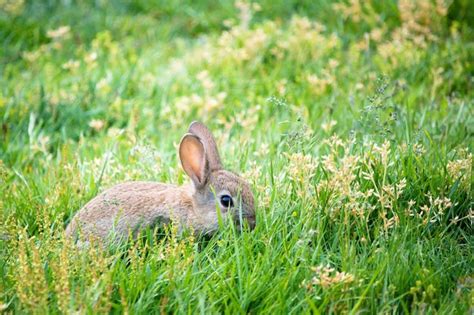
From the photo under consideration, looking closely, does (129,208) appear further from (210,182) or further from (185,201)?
(210,182)

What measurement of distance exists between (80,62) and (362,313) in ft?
16.4

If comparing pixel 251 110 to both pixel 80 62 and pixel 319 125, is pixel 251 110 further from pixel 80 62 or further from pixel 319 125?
pixel 80 62

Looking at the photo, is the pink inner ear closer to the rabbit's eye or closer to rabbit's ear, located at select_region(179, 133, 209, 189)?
rabbit's ear, located at select_region(179, 133, 209, 189)

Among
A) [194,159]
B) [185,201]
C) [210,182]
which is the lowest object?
[185,201]

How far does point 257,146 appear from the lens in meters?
5.82

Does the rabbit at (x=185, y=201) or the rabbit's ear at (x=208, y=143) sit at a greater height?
the rabbit's ear at (x=208, y=143)

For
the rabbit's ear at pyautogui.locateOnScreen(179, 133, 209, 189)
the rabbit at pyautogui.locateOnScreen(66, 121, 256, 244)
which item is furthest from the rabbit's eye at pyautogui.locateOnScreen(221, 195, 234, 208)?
the rabbit's ear at pyautogui.locateOnScreen(179, 133, 209, 189)

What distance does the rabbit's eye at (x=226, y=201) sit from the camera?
4.80 m

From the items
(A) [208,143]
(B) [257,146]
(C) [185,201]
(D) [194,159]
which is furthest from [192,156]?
(B) [257,146]

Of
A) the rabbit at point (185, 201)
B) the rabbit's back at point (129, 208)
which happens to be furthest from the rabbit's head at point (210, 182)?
the rabbit's back at point (129, 208)

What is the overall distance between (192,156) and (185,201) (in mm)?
290

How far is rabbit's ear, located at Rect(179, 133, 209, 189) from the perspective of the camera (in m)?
4.88

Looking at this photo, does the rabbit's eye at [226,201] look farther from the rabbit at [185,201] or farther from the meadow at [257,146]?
the meadow at [257,146]

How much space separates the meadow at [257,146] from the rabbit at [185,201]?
124mm
